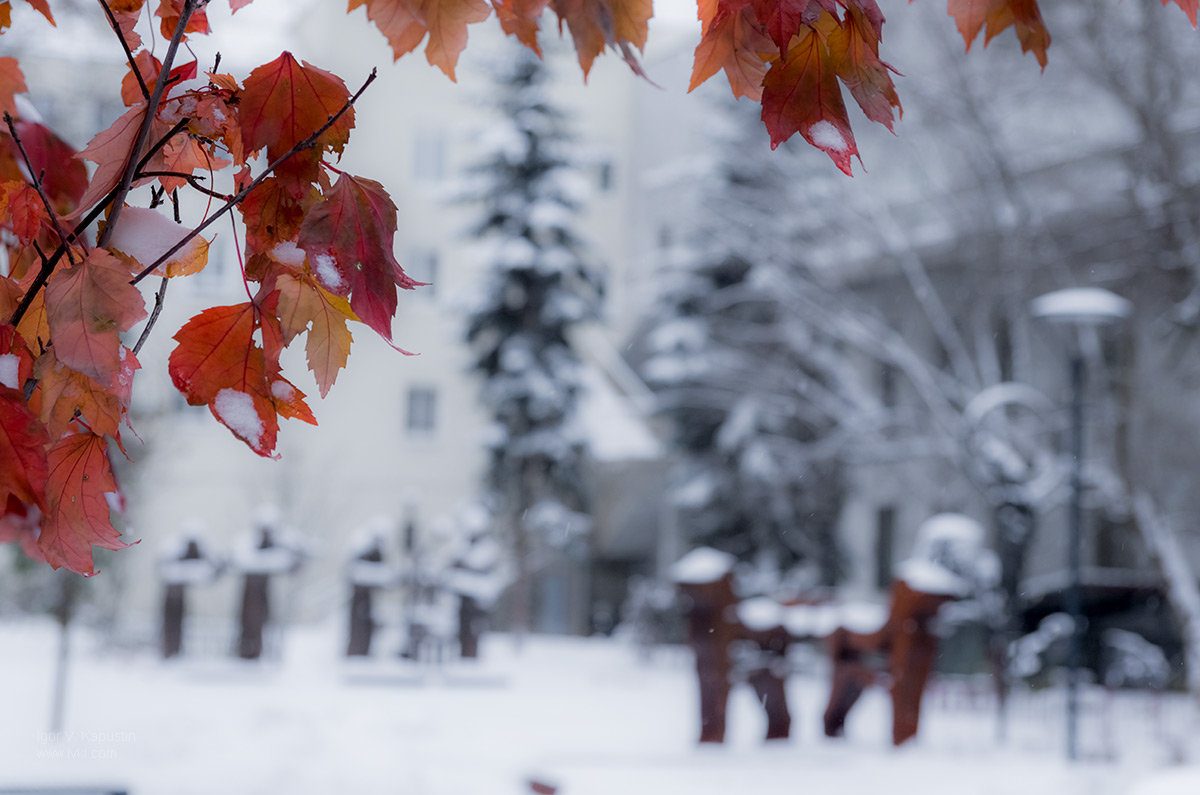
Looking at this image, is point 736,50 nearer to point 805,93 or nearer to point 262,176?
point 805,93

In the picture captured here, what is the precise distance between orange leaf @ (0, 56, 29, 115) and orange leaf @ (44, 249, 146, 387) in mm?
962

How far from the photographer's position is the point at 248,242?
1.70m

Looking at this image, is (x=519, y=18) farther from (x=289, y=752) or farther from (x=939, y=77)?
(x=939, y=77)

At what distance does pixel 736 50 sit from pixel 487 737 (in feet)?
30.3

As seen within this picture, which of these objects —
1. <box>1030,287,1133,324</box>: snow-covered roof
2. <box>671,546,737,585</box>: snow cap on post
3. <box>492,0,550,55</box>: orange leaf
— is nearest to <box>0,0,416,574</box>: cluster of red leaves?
<box>492,0,550,55</box>: orange leaf

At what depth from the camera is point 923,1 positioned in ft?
52.2

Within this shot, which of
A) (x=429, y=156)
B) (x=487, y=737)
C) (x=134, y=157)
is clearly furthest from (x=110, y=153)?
(x=429, y=156)

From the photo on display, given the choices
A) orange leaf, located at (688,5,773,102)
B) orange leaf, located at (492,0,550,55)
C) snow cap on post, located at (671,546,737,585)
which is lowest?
snow cap on post, located at (671,546,737,585)

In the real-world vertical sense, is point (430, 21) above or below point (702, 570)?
above

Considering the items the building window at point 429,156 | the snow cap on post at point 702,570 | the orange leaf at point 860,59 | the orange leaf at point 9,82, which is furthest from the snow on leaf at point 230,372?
the building window at point 429,156

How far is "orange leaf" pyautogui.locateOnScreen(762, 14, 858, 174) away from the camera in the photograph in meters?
1.56

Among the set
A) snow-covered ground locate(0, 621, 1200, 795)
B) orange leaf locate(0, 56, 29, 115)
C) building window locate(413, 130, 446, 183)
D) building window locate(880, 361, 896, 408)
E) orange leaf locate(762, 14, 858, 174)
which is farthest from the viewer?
building window locate(413, 130, 446, 183)

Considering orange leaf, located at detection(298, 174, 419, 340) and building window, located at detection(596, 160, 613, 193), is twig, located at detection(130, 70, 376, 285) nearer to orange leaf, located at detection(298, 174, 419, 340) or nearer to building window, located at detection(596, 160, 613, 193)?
orange leaf, located at detection(298, 174, 419, 340)

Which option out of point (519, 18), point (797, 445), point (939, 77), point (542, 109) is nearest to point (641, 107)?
point (542, 109)
